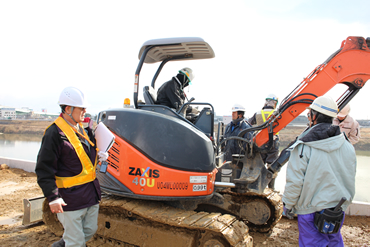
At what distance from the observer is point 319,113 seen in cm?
229

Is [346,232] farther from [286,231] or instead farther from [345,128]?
[345,128]

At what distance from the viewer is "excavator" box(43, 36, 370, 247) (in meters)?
2.96

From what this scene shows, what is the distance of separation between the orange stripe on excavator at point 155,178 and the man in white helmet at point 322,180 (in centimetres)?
107

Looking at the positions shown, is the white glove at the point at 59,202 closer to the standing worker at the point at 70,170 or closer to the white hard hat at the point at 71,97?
the standing worker at the point at 70,170

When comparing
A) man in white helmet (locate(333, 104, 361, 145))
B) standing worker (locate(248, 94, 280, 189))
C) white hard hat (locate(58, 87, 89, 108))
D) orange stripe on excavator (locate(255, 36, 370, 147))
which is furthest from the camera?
standing worker (locate(248, 94, 280, 189))

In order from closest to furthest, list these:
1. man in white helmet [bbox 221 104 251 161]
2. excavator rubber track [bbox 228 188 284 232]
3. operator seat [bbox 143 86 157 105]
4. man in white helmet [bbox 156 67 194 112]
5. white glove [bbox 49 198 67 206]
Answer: white glove [bbox 49 198 67 206] < man in white helmet [bbox 156 67 194 112] < operator seat [bbox 143 86 157 105] < excavator rubber track [bbox 228 188 284 232] < man in white helmet [bbox 221 104 251 161]

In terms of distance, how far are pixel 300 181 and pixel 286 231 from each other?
258 centimetres

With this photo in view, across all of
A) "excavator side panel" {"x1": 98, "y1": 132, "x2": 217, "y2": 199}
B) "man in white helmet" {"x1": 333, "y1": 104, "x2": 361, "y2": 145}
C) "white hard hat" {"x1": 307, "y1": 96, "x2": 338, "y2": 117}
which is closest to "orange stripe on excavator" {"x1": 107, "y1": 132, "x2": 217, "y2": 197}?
"excavator side panel" {"x1": 98, "y1": 132, "x2": 217, "y2": 199}

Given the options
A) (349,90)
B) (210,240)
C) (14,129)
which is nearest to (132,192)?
(210,240)

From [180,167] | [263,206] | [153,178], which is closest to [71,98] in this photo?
[153,178]

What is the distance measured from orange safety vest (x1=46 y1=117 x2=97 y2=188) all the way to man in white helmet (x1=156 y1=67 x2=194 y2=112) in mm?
1660

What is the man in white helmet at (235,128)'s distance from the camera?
4.42 meters

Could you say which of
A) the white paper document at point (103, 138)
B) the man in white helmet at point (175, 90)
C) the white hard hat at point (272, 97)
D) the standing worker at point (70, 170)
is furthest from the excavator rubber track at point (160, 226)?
the white hard hat at point (272, 97)

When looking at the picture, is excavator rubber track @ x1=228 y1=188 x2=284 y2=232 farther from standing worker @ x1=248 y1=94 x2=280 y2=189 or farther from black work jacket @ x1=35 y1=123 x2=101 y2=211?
black work jacket @ x1=35 y1=123 x2=101 y2=211
